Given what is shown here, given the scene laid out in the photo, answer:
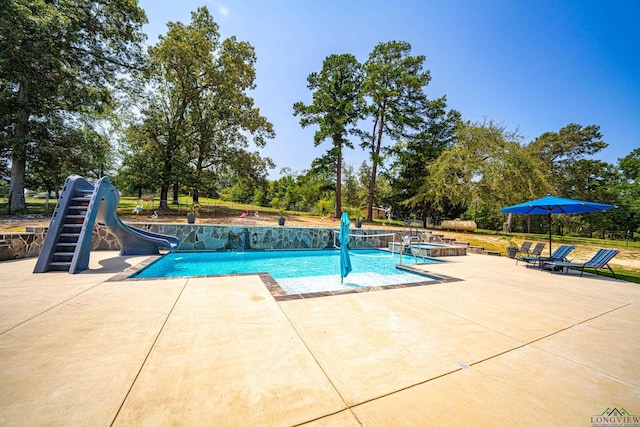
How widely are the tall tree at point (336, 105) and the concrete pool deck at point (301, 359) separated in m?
18.5

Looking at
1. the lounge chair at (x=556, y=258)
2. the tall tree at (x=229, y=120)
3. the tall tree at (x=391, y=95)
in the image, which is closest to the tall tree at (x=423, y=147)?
the tall tree at (x=391, y=95)

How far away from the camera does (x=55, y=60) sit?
41.1 feet

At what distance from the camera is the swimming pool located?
6332mm

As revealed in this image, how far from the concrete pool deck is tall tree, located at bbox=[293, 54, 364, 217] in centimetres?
1851

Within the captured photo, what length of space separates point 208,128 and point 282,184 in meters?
23.3

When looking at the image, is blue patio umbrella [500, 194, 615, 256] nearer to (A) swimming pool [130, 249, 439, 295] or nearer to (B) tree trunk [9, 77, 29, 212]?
(A) swimming pool [130, 249, 439, 295]

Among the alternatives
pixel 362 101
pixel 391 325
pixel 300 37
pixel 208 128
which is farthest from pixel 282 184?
pixel 391 325

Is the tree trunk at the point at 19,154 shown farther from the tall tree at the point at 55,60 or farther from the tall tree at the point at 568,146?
the tall tree at the point at 568,146

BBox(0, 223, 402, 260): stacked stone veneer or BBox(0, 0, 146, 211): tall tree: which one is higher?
BBox(0, 0, 146, 211): tall tree

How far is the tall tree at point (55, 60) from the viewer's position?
12211 mm

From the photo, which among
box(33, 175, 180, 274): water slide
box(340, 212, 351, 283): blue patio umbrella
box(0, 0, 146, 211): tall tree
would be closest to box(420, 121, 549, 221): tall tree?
box(340, 212, 351, 283): blue patio umbrella

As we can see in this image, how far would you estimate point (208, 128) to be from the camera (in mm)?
22281

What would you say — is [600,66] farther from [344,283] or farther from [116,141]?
[116,141]

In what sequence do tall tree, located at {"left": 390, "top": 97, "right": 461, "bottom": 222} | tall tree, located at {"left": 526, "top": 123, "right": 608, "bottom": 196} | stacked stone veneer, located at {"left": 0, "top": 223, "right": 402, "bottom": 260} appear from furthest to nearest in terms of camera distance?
1. tall tree, located at {"left": 526, "top": 123, "right": 608, "bottom": 196}
2. tall tree, located at {"left": 390, "top": 97, "right": 461, "bottom": 222}
3. stacked stone veneer, located at {"left": 0, "top": 223, "right": 402, "bottom": 260}
